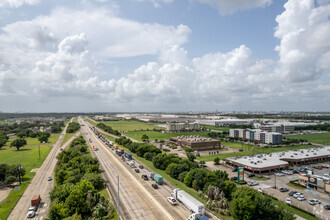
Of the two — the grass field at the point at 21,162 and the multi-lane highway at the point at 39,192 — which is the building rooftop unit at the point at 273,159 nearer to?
the multi-lane highway at the point at 39,192

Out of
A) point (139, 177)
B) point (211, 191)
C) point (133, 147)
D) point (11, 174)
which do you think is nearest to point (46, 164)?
point (11, 174)

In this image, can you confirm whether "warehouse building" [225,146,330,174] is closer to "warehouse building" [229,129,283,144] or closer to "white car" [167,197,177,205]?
"warehouse building" [229,129,283,144]

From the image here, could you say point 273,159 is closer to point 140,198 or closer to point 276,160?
point 276,160

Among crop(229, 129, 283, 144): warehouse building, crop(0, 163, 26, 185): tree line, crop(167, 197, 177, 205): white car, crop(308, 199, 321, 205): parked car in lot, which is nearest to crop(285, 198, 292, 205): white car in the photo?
crop(308, 199, 321, 205): parked car in lot

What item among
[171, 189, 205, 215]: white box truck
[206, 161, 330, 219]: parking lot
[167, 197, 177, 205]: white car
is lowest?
[206, 161, 330, 219]: parking lot

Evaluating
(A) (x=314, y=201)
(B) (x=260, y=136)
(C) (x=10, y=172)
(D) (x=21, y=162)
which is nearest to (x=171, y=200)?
(A) (x=314, y=201)

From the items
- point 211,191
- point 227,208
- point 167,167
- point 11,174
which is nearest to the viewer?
point 227,208

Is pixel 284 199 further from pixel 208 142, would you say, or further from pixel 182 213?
pixel 208 142
